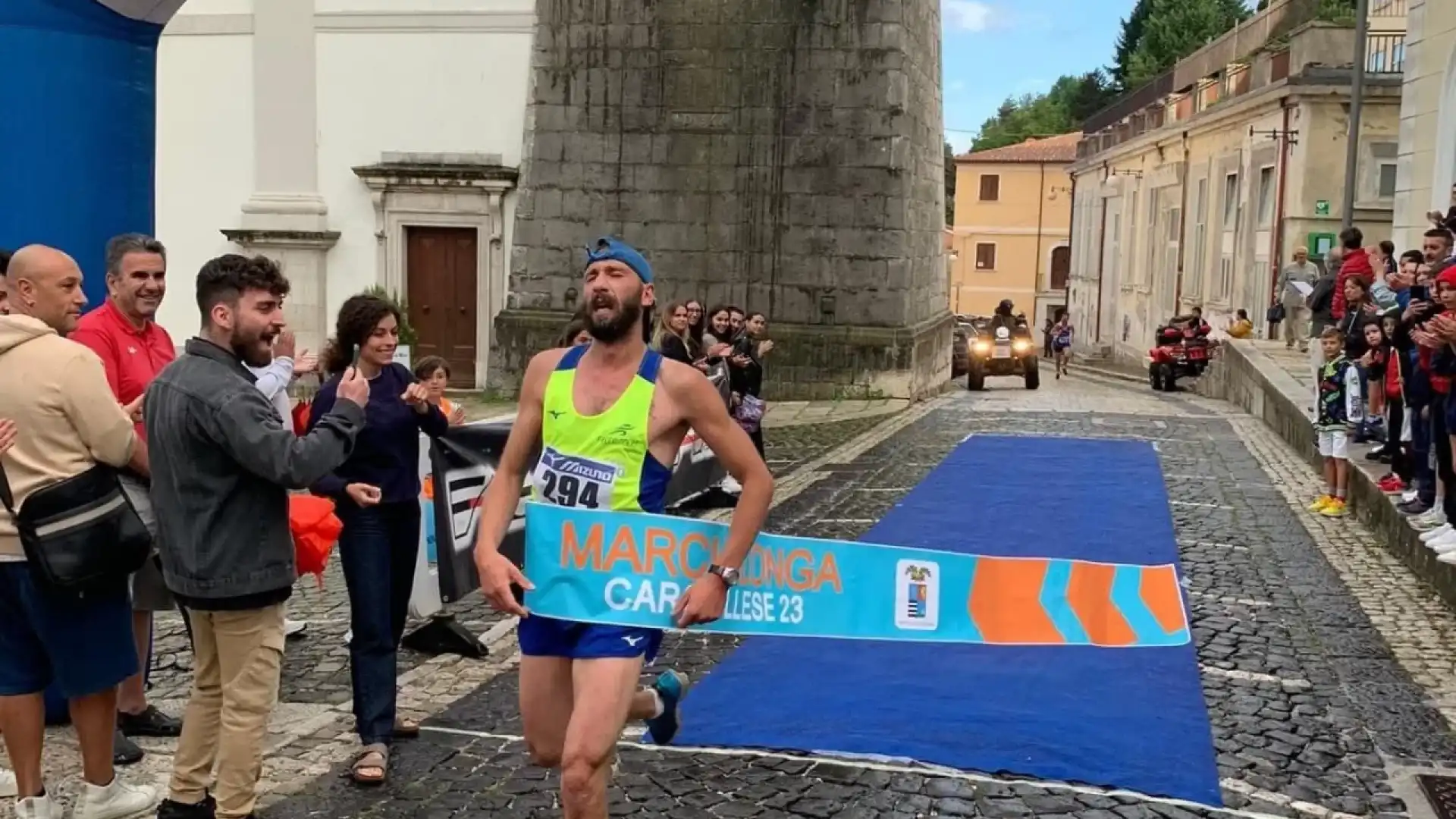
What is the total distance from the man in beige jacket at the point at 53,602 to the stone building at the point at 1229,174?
23955 mm

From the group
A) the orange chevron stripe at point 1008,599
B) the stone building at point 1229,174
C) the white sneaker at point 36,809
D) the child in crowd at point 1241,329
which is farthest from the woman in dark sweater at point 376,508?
the child in crowd at point 1241,329

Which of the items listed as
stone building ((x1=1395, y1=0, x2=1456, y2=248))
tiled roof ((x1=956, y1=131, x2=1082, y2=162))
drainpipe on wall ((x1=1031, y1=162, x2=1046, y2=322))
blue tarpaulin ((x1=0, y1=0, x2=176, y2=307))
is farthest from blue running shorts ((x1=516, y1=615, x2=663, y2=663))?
drainpipe on wall ((x1=1031, y1=162, x2=1046, y2=322))

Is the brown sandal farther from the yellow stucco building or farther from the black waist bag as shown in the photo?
the yellow stucco building

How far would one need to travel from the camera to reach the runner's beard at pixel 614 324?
160 inches

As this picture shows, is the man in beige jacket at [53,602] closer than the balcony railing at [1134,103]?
Yes

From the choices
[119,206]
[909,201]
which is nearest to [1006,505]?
[119,206]

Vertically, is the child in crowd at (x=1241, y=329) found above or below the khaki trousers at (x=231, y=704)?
above

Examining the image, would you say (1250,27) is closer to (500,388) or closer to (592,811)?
(500,388)

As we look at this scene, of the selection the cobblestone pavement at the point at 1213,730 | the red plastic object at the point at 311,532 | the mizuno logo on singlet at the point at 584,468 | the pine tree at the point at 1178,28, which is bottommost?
the cobblestone pavement at the point at 1213,730

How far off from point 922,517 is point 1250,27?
3342 cm

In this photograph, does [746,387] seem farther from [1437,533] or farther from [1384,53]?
[1384,53]

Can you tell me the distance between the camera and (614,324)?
13.3 feet

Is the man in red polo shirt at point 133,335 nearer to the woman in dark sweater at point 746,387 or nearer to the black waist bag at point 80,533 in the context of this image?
the black waist bag at point 80,533

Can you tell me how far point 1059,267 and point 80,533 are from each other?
7178 cm
